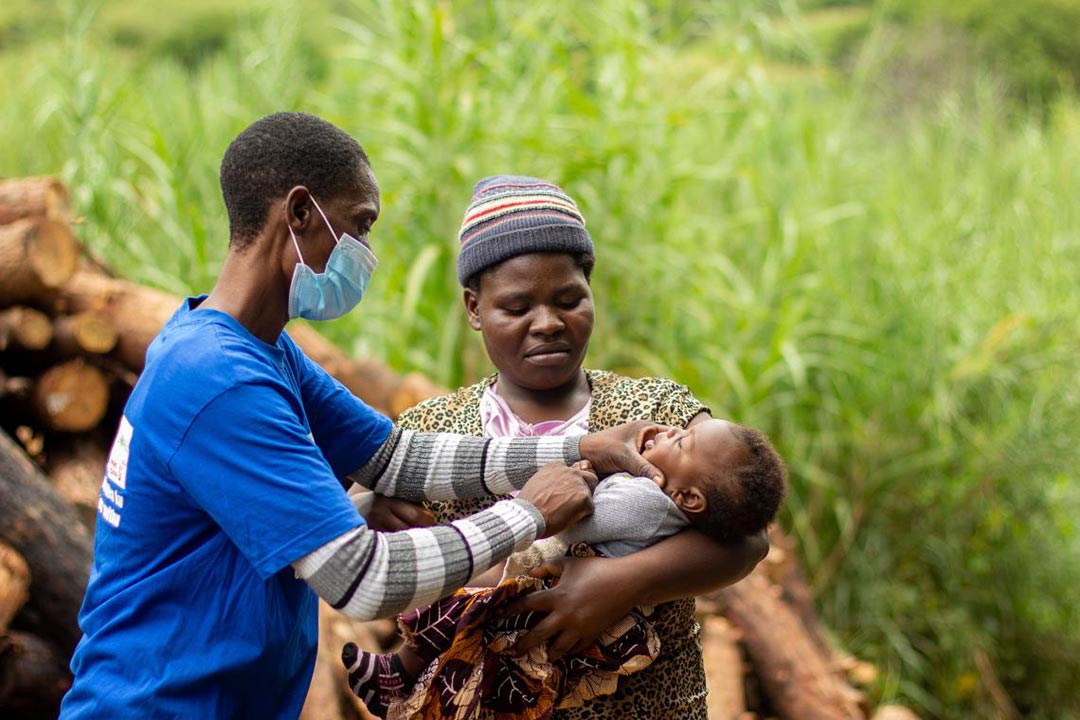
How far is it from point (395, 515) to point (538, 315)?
0.54 m

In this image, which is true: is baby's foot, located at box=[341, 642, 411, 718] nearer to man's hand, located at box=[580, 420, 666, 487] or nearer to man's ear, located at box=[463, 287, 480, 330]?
man's hand, located at box=[580, 420, 666, 487]

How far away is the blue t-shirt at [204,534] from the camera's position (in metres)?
1.76

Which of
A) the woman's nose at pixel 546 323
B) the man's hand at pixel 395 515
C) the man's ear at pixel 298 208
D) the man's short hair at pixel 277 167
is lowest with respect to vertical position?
the man's hand at pixel 395 515

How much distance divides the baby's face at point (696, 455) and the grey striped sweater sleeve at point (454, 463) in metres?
0.20

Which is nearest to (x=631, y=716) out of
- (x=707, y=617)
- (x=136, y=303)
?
(x=707, y=617)

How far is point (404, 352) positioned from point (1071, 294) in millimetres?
3585

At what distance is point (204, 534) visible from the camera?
1897 mm

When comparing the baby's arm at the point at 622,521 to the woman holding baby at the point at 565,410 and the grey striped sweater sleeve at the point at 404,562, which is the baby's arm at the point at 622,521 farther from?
the grey striped sweater sleeve at the point at 404,562

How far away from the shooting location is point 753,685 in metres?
4.30

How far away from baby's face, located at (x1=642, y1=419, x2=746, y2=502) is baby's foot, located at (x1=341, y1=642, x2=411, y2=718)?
672mm

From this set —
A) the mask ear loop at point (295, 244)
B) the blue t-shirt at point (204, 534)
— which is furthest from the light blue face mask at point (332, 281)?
the blue t-shirt at point (204, 534)

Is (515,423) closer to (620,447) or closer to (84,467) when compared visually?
(620,447)

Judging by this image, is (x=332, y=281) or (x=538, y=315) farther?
(x=538, y=315)

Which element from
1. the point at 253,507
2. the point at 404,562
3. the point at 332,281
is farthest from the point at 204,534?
the point at 332,281
